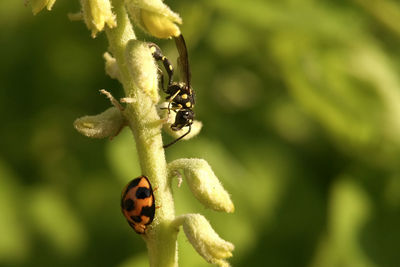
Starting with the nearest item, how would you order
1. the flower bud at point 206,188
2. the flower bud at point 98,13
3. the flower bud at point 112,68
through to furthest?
the flower bud at point 98,13, the flower bud at point 206,188, the flower bud at point 112,68

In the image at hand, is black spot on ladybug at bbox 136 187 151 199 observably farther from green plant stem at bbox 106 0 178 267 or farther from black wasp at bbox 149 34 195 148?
black wasp at bbox 149 34 195 148

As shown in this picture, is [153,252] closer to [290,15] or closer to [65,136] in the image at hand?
[290,15]

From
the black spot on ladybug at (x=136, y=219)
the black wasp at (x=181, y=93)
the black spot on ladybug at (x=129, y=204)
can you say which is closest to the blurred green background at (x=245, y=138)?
the black wasp at (x=181, y=93)

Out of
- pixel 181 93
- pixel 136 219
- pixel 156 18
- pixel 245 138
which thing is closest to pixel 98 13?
pixel 156 18

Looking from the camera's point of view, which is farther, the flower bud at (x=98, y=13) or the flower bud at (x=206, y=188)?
the flower bud at (x=206, y=188)

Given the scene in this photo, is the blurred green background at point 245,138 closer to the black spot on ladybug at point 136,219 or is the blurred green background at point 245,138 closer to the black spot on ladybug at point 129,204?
the black spot on ladybug at point 129,204

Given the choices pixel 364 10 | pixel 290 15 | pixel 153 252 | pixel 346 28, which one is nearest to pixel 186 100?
pixel 153 252

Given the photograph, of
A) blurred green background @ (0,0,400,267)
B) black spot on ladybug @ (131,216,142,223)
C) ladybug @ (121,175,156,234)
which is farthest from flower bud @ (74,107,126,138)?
blurred green background @ (0,0,400,267)

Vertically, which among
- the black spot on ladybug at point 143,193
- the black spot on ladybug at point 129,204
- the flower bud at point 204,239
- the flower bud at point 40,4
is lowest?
the black spot on ladybug at point 129,204
